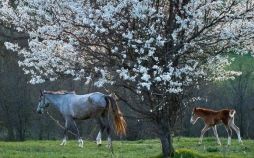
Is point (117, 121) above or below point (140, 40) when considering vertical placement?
below

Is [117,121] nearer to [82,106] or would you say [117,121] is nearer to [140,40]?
[82,106]

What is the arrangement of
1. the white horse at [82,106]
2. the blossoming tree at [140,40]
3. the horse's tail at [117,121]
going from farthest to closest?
the white horse at [82,106] → the horse's tail at [117,121] → the blossoming tree at [140,40]

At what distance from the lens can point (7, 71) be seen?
3775 centimetres

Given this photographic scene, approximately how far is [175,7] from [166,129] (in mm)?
2667

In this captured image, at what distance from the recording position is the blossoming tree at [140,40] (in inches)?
398

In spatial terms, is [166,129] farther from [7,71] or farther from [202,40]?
[7,71]

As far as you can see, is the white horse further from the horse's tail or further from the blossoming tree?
the blossoming tree

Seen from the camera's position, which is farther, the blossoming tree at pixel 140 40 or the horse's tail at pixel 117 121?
the horse's tail at pixel 117 121

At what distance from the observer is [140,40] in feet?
32.9

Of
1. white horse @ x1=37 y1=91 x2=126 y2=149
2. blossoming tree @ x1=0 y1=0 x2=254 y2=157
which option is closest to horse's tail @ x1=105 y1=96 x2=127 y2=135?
white horse @ x1=37 y1=91 x2=126 y2=149

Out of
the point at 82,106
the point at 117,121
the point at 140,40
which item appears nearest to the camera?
the point at 140,40

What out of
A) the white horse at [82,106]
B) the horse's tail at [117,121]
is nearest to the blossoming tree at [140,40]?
the horse's tail at [117,121]

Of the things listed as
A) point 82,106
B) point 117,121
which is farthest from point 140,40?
point 82,106

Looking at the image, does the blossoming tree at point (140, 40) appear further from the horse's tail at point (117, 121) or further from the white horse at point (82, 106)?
the white horse at point (82, 106)
